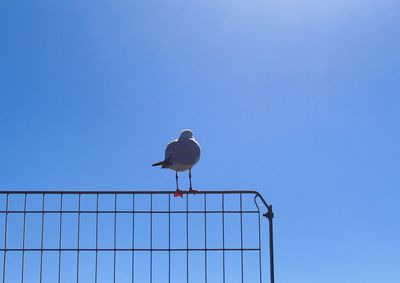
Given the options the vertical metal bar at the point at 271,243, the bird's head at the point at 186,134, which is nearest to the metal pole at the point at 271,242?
the vertical metal bar at the point at 271,243

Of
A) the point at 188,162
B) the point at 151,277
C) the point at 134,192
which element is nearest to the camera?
the point at 151,277

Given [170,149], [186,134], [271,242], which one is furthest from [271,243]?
[186,134]

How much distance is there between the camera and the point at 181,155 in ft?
39.1

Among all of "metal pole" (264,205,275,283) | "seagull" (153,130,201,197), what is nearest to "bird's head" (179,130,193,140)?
"seagull" (153,130,201,197)

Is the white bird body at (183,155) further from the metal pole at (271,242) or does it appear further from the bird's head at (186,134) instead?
the metal pole at (271,242)

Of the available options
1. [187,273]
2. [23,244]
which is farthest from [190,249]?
[23,244]

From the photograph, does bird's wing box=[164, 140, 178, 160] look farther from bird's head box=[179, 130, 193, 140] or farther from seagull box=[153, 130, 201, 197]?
bird's head box=[179, 130, 193, 140]

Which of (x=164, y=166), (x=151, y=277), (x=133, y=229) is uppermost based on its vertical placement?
(x=164, y=166)

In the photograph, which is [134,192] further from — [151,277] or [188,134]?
[188,134]

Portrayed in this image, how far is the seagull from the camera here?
1193 cm

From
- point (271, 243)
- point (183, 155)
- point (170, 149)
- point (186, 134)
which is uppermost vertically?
point (186, 134)

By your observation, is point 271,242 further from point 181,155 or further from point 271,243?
point 181,155

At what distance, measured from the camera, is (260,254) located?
9.50 metres

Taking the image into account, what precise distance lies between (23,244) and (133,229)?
155 cm
